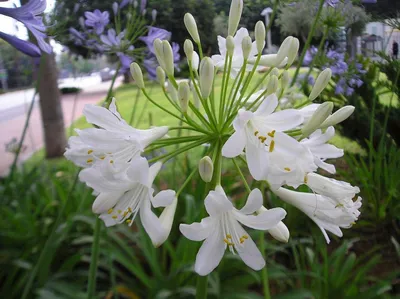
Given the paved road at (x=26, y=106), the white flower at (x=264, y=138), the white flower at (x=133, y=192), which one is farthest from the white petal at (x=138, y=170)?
the paved road at (x=26, y=106)

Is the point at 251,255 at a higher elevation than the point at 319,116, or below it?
below

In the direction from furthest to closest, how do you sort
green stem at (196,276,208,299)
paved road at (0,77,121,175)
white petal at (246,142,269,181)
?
paved road at (0,77,121,175) → green stem at (196,276,208,299) → white petal at (246,142,269,181)

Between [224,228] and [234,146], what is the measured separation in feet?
0.49

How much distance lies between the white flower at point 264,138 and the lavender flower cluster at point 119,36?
494 mm

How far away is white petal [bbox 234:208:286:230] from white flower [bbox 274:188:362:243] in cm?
8

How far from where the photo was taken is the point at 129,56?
43.9 inches

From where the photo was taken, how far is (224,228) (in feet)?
1.86

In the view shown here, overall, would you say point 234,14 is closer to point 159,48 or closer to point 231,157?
point 159,48

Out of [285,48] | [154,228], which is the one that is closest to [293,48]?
[285,48]

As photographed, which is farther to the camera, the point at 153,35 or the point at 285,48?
the point at 153,35

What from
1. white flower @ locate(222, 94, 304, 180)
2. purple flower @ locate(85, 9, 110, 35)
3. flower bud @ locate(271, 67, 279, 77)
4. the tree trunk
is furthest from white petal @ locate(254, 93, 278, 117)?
the tree trunk

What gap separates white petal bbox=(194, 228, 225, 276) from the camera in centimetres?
52

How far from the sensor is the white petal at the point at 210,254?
20.3 inches

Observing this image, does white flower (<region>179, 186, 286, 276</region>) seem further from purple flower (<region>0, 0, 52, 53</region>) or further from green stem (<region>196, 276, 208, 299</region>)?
purple flower (<region>0, 0, 52, 53</region>)
